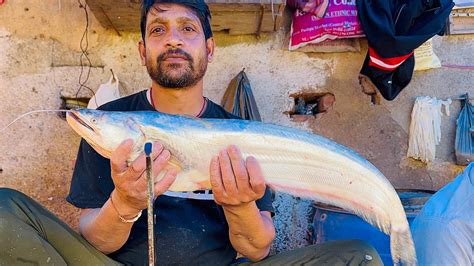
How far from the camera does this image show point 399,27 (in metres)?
3.54

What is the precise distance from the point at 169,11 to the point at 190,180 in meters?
0.87

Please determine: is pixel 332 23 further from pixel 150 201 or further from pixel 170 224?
pixel 150 201

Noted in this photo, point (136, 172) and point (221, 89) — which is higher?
Result: point (221, 89)

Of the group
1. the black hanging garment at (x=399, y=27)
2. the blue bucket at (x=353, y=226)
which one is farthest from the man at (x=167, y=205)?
the black hanging garment at (x=399, y=27)

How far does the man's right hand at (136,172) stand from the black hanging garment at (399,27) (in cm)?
209

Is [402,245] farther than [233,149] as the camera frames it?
Yes

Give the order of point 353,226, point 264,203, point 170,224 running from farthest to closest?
point 353,226
point 264,203
point 170,224

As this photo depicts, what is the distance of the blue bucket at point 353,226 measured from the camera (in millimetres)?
3164

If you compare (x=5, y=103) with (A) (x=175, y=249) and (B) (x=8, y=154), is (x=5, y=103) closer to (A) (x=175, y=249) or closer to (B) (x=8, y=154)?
(B) (x=8, y=154)

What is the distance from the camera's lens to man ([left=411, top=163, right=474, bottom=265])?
2.29 meters

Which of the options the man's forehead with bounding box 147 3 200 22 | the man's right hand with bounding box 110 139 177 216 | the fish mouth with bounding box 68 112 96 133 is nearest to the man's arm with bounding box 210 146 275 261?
the man's right hand with bounding box 110 139 177 216

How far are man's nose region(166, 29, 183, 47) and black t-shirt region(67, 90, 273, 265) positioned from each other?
0.55m

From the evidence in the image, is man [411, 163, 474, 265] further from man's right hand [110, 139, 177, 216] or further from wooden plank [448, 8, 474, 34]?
wooden plank [448, 8, 474, 34]

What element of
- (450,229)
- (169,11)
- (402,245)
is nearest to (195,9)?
(169,11)
